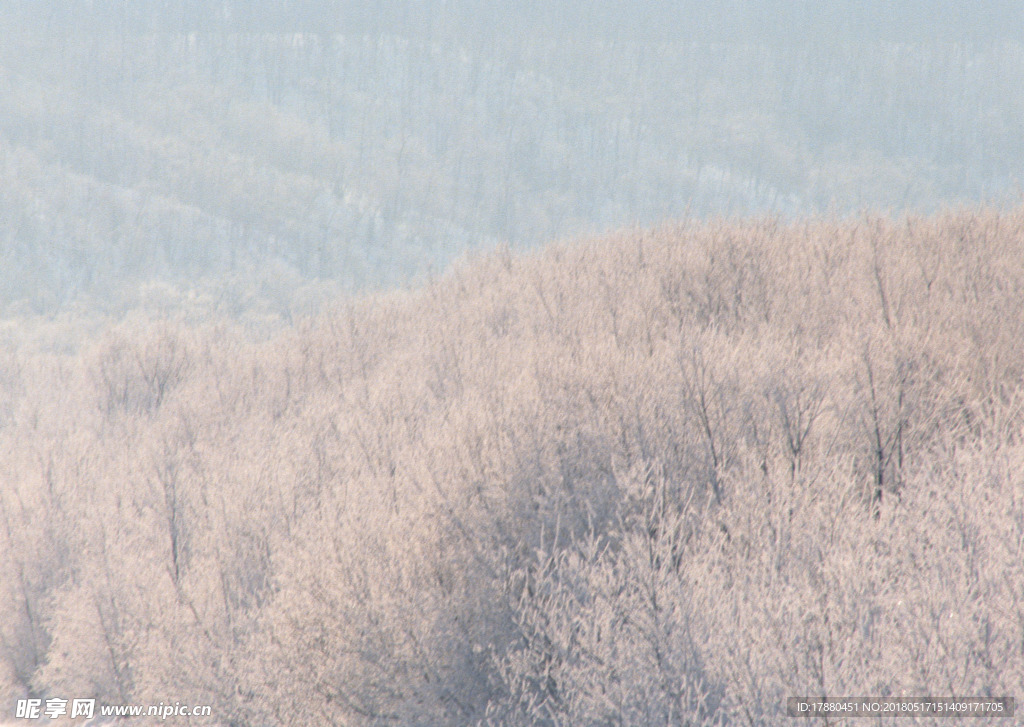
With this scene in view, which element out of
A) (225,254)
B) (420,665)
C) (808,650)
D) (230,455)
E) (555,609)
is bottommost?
(225,254)

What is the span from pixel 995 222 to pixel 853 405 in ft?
47.1

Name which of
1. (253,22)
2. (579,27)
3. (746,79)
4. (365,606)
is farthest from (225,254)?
(365,606)

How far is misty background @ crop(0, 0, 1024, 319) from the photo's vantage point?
410ft

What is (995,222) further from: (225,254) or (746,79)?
(746,79)

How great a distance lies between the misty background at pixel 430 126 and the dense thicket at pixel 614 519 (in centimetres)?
8656

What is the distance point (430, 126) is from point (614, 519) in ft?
472

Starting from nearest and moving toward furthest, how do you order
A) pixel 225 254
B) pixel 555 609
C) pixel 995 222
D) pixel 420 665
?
pixel 555 609
pixel 420 665
pixel 995 222
pixel 225 254

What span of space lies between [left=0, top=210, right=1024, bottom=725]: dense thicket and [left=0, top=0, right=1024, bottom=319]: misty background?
3408 inches

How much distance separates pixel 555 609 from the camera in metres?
15.0

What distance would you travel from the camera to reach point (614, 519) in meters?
17.9

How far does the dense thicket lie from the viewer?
1248cm

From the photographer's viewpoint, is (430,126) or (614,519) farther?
(430,126)

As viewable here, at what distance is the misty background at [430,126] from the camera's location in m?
125

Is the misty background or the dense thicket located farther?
the misty background
